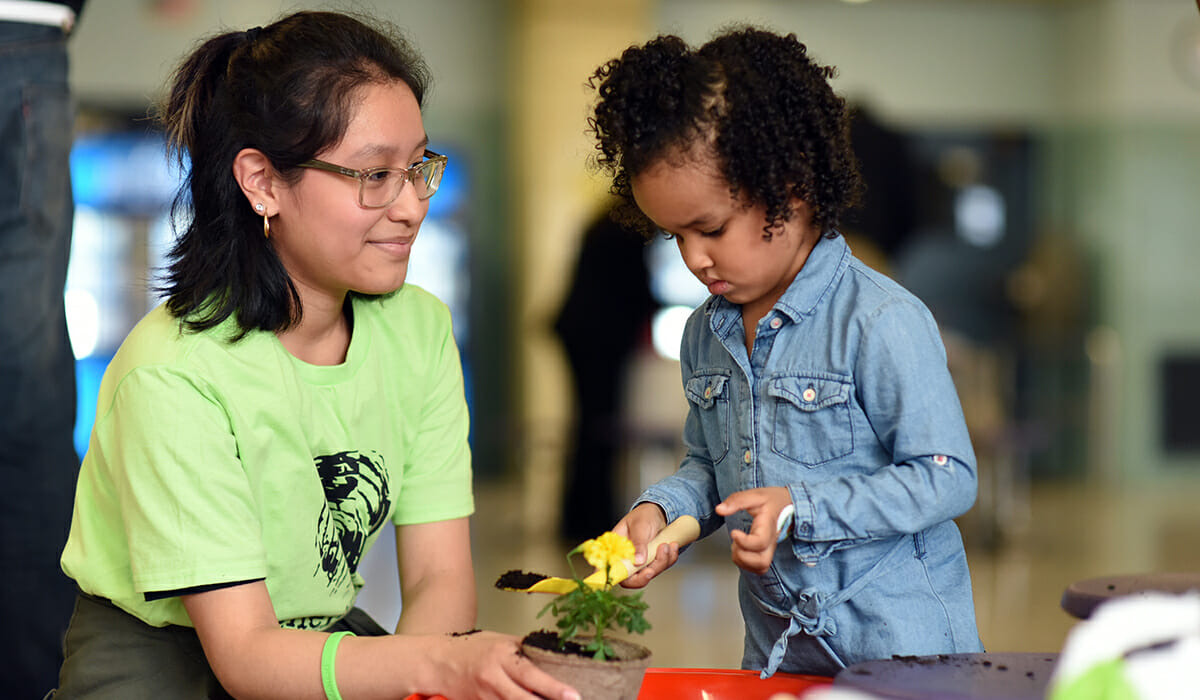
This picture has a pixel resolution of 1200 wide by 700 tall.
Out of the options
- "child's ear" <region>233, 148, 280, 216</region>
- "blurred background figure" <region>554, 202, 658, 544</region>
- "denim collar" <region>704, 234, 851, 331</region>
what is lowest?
"blurred background figure" <region>554, 202, 658, 544</region>

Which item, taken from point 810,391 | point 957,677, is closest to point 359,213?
point 810,391

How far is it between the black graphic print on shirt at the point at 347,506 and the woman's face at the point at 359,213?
0.70 feet

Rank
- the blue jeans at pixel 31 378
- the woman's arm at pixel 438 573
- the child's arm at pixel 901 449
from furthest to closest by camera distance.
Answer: the blue jeans at pixel 31 378
the woman's arm at pixel 438 573
the child's arm at pixel 901 449

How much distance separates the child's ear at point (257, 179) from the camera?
1417mm

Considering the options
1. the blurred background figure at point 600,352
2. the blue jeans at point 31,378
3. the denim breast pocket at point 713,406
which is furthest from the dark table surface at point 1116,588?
the blurred background figure at point 600,352

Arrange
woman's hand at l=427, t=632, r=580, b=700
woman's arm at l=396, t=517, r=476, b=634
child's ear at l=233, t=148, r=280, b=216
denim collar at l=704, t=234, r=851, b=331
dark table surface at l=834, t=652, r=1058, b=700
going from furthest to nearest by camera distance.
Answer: woman's arm at l=396, t=517, r=476, b=634, child's ear at l=233, t=148, r=280, b=216, denim collar at l=704, t=234, r=851, b=331, woman's hand at l=427, t=632, r=580, b=700, dark table surface at l=834, t=652, r=1058, b=700

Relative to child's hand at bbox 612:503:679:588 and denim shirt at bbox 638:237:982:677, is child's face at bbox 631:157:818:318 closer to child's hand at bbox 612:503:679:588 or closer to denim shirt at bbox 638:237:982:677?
denim shirt at bbox 638:237:982:677

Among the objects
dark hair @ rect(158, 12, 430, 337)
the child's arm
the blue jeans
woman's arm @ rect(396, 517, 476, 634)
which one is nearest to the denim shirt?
the child's arm

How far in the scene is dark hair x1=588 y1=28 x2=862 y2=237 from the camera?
1.24 m

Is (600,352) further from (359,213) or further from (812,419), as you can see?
(812,419)

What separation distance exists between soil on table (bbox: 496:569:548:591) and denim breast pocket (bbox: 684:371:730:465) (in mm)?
341

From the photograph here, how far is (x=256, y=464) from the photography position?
1341mm

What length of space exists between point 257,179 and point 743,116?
594 millimetres

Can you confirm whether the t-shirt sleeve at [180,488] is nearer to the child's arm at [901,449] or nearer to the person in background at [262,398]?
the person in background at [262,398]
